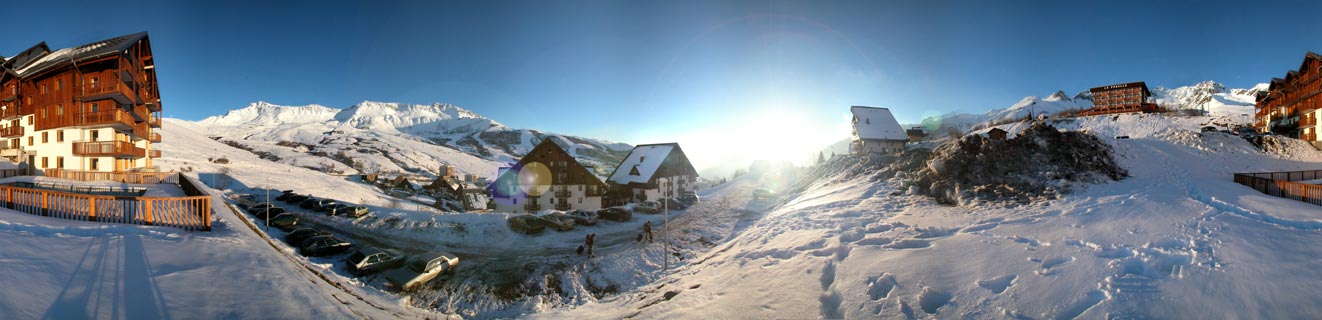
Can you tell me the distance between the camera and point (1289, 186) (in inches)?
692

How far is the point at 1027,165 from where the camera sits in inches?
859

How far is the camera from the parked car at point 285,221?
25688mm

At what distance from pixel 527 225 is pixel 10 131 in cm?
4783

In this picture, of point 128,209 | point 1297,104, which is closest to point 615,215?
point 128,209

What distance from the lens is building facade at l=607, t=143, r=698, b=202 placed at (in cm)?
5066

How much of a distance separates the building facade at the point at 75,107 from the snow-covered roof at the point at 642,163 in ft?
139

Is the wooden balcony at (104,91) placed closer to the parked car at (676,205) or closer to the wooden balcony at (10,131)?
the wooden balcony at (10,131)

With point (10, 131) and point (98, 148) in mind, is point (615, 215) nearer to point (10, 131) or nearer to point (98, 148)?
point (98, 148)

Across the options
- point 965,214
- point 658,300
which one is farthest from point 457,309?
point 965,214

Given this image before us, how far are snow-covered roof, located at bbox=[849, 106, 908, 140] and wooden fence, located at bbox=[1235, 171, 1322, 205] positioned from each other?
33.0 metres

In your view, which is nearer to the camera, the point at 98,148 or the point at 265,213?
the point at 265,213

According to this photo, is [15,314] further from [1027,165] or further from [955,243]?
[1027,165]

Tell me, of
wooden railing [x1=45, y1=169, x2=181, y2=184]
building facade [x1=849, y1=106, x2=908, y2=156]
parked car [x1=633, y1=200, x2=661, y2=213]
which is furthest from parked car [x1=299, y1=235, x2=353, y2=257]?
building facade [x1=849, y1=106, x2=908, y2=156]

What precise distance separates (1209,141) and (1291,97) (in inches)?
1119
